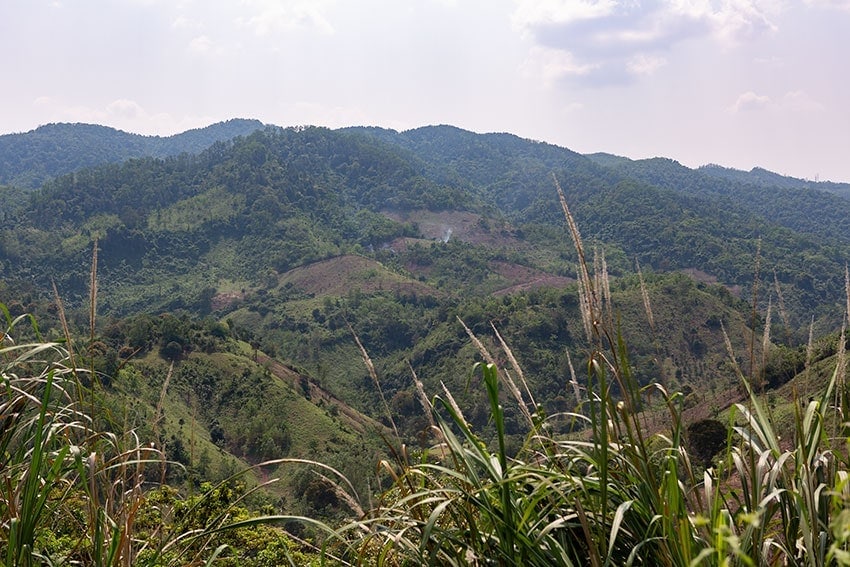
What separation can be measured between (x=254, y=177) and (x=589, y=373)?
13256cm

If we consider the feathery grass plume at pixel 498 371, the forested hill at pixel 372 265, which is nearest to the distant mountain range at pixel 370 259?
the forested hill at pixel 372 265

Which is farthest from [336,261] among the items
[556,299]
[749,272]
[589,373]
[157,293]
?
[589,373]

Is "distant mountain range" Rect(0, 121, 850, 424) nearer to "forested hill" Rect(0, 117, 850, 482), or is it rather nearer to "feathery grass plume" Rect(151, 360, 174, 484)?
"forested hill" Rect(0, 117, 850, 482)

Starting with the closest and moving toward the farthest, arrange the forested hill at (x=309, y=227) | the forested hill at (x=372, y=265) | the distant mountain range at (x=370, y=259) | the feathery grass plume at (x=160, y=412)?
the feathery grass plume at (x=160, y=412) < the forested hill at (x=372, y=265) < the distant mountain range at (x=370, y=259) < the forested hill at (x=309, y=227)

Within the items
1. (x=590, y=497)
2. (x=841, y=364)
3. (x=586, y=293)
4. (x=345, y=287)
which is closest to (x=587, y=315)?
(x=586, y=293)

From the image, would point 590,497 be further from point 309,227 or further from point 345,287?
point 309,227

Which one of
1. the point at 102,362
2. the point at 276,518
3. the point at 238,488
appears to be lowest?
the point at 102,362

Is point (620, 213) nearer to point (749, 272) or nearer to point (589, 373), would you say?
point (749, 272)

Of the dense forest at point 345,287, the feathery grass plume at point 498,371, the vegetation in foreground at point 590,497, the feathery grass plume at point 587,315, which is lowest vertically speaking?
the dense forest at point 345,287

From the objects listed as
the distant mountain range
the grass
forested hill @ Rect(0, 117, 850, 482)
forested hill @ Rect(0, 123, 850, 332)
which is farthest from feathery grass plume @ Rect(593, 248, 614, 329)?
forested hill @ Rect(0, 123, 850, 332)

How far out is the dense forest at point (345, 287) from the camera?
4022cm

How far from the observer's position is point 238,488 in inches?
391

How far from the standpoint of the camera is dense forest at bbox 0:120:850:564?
40.2 metres

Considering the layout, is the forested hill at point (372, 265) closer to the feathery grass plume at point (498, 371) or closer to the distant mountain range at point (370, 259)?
the distant mountain range at point (370, 259)
